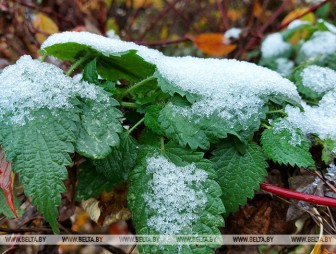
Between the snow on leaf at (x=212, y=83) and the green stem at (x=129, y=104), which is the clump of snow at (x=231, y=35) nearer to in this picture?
the snow on leaf at (x=212, y=83)

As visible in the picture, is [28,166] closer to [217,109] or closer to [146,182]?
[146,182]

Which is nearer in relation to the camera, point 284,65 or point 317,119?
point 317,119

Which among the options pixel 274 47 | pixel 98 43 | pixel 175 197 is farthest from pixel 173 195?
pixel 274 47

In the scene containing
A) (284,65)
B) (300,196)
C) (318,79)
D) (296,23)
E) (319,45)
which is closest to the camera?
(300,196)

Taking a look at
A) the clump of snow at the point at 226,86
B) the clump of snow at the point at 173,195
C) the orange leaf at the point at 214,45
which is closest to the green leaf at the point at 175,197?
the clump of snow at the point at 173,195

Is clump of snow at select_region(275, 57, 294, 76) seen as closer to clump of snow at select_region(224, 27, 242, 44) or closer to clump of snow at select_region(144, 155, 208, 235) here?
clump of snow at select_region(224, 27, 242, 44)

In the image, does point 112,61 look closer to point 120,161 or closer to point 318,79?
point 120,161
